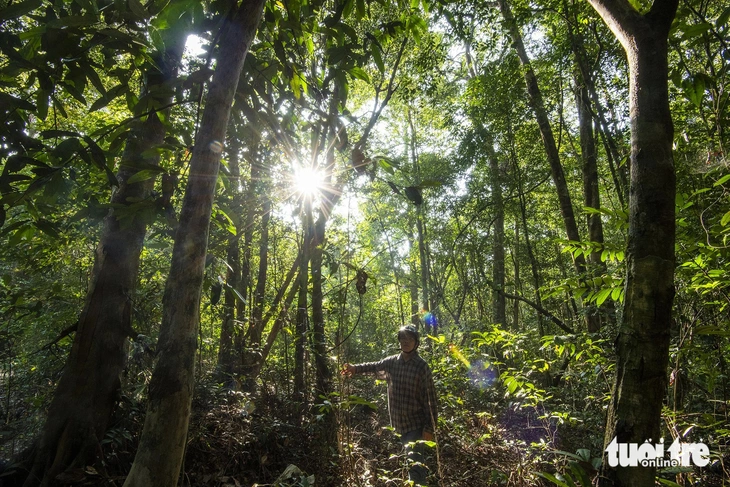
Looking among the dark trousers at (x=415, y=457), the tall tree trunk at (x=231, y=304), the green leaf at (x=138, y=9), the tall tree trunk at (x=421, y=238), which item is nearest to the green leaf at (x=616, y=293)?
the dark trousers at (x=415, y=457)

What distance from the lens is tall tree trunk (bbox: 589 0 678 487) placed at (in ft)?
4.58

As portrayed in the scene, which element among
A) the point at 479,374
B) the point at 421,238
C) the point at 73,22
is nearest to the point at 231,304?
the point at 73,22

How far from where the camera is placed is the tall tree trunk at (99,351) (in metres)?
2.44

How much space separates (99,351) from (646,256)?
3.40m

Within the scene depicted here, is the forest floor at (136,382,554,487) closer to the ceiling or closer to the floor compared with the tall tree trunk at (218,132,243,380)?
closer to the floor

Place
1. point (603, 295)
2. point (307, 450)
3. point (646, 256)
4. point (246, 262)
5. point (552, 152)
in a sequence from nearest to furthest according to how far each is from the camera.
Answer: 1. point (646, 256)
2. point (603, 295)
3. point (307, 450)
4. point (246, 262)
5. point (552, 152)

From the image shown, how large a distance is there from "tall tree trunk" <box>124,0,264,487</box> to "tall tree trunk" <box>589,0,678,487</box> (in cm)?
165

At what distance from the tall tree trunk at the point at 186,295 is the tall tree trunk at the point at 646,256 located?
1.65 metres

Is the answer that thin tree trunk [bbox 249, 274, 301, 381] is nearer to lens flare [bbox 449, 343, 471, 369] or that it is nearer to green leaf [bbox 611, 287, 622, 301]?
lens flare [bbox 449, 343, 471, 369]

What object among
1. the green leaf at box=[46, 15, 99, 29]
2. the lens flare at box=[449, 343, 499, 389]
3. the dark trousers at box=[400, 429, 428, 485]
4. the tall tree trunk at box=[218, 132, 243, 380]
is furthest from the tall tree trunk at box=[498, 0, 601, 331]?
the green leaf at box=[46, 15, 99, 29]

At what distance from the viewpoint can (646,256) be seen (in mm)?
1483

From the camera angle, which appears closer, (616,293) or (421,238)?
(616,293)

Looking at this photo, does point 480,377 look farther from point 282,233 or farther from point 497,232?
point 282,233

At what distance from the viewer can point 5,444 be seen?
4.00 m
